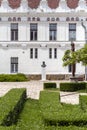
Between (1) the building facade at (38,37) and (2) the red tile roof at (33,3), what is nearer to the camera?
(1) the building facade at (38,37)

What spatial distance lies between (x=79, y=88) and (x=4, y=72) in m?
16.7

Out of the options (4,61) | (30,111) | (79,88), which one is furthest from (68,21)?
(30,111)

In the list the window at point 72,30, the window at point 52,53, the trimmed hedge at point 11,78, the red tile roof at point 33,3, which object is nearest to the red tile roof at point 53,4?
the red tile roof at point 33,3

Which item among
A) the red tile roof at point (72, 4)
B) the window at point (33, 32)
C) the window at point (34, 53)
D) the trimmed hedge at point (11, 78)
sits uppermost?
the red tile roof at point (72, 4)

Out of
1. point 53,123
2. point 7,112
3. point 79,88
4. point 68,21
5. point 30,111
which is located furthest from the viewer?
point 68,21

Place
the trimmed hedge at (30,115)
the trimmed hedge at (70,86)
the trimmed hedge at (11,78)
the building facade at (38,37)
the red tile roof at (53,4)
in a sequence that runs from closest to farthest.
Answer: the trimmed hedge at (30,115) < the trimmed hedge at (70,86) < the trimmed hedge at (11,78) < the building facade at (38,37) < the red tile roof at (53,4)

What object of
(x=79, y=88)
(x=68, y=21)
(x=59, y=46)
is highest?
(x=68, y=21)

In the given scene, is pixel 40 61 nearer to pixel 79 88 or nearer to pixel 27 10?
pixel 27 10

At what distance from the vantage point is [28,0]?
42.0 meters

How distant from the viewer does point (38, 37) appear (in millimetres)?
41062

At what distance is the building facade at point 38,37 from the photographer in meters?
40.9

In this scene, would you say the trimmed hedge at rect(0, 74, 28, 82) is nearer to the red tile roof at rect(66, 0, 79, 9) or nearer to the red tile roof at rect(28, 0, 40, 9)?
the red tile roof at rect(28, 0, 40, 9)

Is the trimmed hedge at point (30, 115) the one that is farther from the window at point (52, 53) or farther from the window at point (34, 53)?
the window at point (52, 53)

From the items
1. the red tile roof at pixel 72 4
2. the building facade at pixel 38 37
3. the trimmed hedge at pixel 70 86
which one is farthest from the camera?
the red tile roof at pixel 72 4
